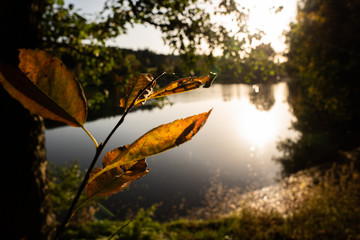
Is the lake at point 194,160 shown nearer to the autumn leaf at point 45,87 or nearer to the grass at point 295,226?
the grass at point 295,226

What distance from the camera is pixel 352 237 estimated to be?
4516 millimetres

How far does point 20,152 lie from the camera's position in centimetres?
206

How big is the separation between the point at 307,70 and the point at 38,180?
1292cm

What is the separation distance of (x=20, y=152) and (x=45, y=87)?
2213 millimetres

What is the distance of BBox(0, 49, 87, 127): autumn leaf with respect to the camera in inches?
13.3

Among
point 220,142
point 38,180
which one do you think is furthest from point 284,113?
point 38,180

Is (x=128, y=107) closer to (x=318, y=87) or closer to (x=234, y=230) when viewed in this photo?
(x=234, y=230)

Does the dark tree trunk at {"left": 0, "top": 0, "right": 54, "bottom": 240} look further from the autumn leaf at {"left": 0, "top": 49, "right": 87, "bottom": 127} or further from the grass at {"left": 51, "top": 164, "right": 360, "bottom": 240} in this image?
the grass at {"left": 51, "top": 164, "right": 360, "bottom": 240}

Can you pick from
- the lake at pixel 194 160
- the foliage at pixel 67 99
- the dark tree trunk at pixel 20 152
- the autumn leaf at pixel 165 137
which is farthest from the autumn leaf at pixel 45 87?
the lake at pixel 194 160

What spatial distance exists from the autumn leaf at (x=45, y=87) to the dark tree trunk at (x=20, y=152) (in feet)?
5.78

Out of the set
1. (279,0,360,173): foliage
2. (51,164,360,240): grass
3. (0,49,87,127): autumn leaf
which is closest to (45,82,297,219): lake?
(279,0,360,173): foliage

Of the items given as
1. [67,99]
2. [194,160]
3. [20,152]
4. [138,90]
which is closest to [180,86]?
[138,90]

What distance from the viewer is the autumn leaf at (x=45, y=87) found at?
0.34m

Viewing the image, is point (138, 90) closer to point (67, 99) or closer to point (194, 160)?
point (67, 99)
